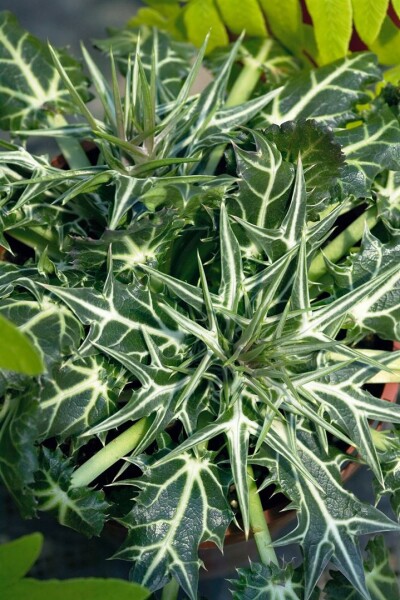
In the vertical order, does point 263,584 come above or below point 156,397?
below

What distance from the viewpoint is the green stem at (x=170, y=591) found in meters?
0.46

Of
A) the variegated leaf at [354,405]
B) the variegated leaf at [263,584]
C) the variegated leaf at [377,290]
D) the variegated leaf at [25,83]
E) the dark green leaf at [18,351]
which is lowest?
the variegated leaf at [263,584]

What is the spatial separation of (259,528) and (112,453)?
0.10m

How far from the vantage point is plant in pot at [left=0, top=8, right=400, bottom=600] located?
0.42 meters

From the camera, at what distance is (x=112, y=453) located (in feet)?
1.48

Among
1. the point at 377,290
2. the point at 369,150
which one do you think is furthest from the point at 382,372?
the point at 369,150

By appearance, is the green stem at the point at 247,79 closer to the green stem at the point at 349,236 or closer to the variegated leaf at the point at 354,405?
the green stem at the point at 349,236

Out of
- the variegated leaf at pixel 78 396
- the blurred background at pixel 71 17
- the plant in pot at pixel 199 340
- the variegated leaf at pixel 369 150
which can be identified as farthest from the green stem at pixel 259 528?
the blurred background at pixel 71 17

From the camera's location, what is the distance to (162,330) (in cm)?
45

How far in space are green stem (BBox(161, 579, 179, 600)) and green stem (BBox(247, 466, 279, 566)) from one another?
61 millimetres

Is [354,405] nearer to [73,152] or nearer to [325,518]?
[325,518]

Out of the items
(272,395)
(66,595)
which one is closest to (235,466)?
(272,395)

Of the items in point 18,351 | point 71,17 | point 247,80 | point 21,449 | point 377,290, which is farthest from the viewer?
point 71,17

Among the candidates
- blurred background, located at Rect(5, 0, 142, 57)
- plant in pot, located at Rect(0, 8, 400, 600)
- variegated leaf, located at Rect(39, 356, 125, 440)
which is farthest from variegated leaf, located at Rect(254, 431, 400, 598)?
blurred background, located at Rect(5, 0, 142, 57)
